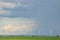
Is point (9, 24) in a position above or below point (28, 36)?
above

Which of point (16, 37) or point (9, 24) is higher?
point (9, 24)

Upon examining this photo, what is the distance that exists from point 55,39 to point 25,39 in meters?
1.04

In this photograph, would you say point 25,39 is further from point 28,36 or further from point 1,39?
point 1,39

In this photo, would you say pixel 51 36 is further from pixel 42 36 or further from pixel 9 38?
pixel 9 38

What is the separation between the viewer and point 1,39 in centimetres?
687

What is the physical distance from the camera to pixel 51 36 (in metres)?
6.86

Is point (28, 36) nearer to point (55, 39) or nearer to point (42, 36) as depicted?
point (42, 36)

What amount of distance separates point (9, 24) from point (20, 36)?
0.63 meters

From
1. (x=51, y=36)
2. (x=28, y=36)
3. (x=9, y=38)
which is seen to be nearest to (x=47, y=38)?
(x=51, y=36)

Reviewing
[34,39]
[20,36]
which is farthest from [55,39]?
[20,36]

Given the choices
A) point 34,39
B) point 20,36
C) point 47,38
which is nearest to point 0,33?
point 20,36

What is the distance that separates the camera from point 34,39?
700cm

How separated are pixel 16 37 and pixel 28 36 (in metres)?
0.43

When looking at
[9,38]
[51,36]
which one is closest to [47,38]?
[51,36]
